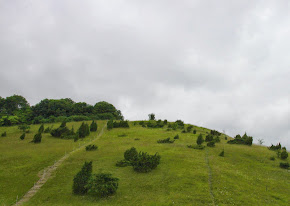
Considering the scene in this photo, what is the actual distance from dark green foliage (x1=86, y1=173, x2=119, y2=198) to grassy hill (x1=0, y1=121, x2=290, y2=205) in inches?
33.8

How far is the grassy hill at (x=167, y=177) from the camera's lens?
23.8m

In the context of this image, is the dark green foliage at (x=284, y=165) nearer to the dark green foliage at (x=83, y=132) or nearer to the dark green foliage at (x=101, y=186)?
the dark green foliage at (x=101, y=186)

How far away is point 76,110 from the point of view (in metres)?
136

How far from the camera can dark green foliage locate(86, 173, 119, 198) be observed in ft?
79.9

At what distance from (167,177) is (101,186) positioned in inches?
408

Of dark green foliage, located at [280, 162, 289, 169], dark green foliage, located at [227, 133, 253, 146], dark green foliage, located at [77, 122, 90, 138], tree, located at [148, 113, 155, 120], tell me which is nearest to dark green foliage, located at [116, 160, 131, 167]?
dark green foliage, located at [280, 162, 289, 169]

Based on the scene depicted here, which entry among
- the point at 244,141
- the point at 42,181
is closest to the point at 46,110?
the point at 42,181

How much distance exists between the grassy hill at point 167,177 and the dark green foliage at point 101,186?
0.86m

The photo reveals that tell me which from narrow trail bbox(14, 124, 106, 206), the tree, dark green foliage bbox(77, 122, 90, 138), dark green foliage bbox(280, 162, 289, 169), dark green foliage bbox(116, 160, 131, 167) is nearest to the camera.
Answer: narrow trail bbox(14, 124, 106, 206)

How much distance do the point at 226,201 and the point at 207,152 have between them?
969 inches

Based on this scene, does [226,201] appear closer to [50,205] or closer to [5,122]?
[50,205]

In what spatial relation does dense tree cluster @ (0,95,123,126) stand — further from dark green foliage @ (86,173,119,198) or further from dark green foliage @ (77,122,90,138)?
dark green foliage @ (86,173,119,198)

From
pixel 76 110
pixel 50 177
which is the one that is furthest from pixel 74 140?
pixel 76 110

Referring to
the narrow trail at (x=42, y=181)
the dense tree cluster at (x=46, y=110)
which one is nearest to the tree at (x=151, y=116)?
the dense tree cluster at (x=46, y=110)
